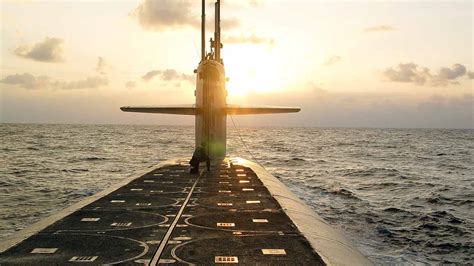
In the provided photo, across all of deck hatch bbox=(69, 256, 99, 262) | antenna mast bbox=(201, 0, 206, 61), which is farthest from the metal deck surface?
antenna mast bbox=(201, 0, 206, 61)

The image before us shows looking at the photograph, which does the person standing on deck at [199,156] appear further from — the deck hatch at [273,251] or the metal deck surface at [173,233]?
the deck hatch at [273,251]

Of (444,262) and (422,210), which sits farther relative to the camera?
(422,210)

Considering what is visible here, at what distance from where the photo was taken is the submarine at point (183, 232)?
34.4 feet

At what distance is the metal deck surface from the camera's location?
1041cm

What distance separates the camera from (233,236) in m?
12.5

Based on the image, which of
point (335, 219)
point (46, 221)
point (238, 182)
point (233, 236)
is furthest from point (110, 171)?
point (233, 236)

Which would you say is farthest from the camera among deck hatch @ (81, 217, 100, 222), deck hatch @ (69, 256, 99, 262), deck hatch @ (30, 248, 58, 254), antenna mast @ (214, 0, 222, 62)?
antenna mast @ (214, 0, 222, 62)

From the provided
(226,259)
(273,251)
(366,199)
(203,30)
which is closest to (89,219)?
(226,259)

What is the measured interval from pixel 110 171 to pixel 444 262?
113ft

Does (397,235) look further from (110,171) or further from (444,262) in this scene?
(110,171)

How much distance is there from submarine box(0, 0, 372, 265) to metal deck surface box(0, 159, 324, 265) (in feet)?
0.08

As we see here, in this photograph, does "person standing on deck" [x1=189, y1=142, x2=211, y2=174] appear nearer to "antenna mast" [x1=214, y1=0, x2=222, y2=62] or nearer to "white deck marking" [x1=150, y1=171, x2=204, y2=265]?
"white deck marking" [x1=150, y1=171, x2=204, y2=265]

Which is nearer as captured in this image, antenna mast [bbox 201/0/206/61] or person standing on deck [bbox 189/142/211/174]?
person standing on deck [bbox 189/142/211/174]

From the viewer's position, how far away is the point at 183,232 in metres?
12.9
